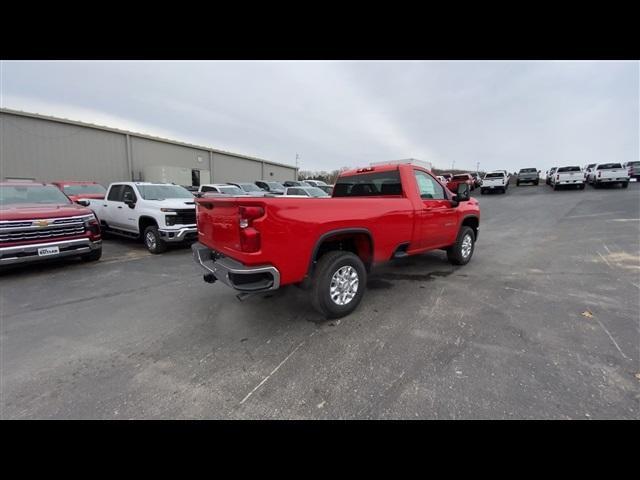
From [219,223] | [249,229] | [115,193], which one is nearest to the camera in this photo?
[249,229]

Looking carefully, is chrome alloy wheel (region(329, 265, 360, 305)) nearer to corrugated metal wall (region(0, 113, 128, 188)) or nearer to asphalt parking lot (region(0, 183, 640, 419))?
asphalt parking lot (region(0, 183, 640, 419))

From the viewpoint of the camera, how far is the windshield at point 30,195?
232 inches

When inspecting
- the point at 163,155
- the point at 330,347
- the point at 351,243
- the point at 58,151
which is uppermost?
the point at 163,155

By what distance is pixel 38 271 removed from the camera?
5637 millimetres

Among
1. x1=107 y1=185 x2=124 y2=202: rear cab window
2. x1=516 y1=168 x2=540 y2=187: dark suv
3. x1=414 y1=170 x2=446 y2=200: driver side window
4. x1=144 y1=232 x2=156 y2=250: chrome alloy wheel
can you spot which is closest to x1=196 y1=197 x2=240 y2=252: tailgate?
x1=414 y1=170 x2=446 y2=200: driver side window

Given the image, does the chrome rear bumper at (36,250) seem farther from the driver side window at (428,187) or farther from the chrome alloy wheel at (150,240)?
the driver side window at (428,187)

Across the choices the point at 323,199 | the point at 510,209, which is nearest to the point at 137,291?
the point at 323,199

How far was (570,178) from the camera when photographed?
20422 mm

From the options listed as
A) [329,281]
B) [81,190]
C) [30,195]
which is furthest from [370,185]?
[81,190]

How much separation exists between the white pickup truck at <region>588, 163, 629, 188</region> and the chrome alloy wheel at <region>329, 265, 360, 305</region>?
25901 mm

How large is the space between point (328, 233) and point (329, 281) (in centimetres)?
57

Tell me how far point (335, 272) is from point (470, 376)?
168 cm

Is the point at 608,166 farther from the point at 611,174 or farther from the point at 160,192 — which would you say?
the point at 160,192

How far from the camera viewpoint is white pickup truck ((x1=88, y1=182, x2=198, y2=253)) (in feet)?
22.6
